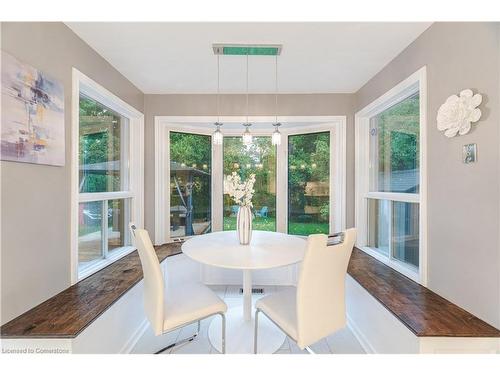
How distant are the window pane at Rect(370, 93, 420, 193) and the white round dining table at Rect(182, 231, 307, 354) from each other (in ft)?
3.59

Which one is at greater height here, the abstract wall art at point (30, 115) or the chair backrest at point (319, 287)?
the abstract wall art at point (30, 115)

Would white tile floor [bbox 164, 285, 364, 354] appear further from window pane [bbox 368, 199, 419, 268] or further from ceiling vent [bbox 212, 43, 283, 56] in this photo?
ceiling vent [bbox 212, 43, 283, 56]

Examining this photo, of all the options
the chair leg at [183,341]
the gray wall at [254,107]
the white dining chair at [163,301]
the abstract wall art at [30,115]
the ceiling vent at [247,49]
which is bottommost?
the chair leg at [183,341]

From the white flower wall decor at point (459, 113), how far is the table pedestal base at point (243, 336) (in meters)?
1.87

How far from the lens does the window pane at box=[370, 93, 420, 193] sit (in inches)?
74.6

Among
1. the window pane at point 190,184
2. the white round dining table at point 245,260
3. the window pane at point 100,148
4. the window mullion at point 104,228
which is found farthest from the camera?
the window pane at point 190,184

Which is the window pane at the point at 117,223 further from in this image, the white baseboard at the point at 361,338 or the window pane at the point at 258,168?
the white baseboard at the point at 361,338

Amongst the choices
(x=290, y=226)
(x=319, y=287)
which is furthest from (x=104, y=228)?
(x=290, y=226)

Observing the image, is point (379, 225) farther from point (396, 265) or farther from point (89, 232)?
point (89, 232)

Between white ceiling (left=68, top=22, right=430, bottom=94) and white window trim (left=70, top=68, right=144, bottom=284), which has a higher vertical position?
white ceiling (left=68, top=22, right=430, bottom=94)

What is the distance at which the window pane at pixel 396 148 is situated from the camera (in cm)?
190

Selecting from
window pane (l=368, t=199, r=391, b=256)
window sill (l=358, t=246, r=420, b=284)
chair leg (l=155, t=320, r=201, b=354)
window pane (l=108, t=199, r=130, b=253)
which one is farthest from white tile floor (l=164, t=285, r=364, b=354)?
window pane (l=108, t=199, r=130, b=253)

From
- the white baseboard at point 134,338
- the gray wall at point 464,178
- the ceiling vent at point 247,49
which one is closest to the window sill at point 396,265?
the gray wall at point 464,178

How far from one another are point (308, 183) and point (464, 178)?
1752 mm
